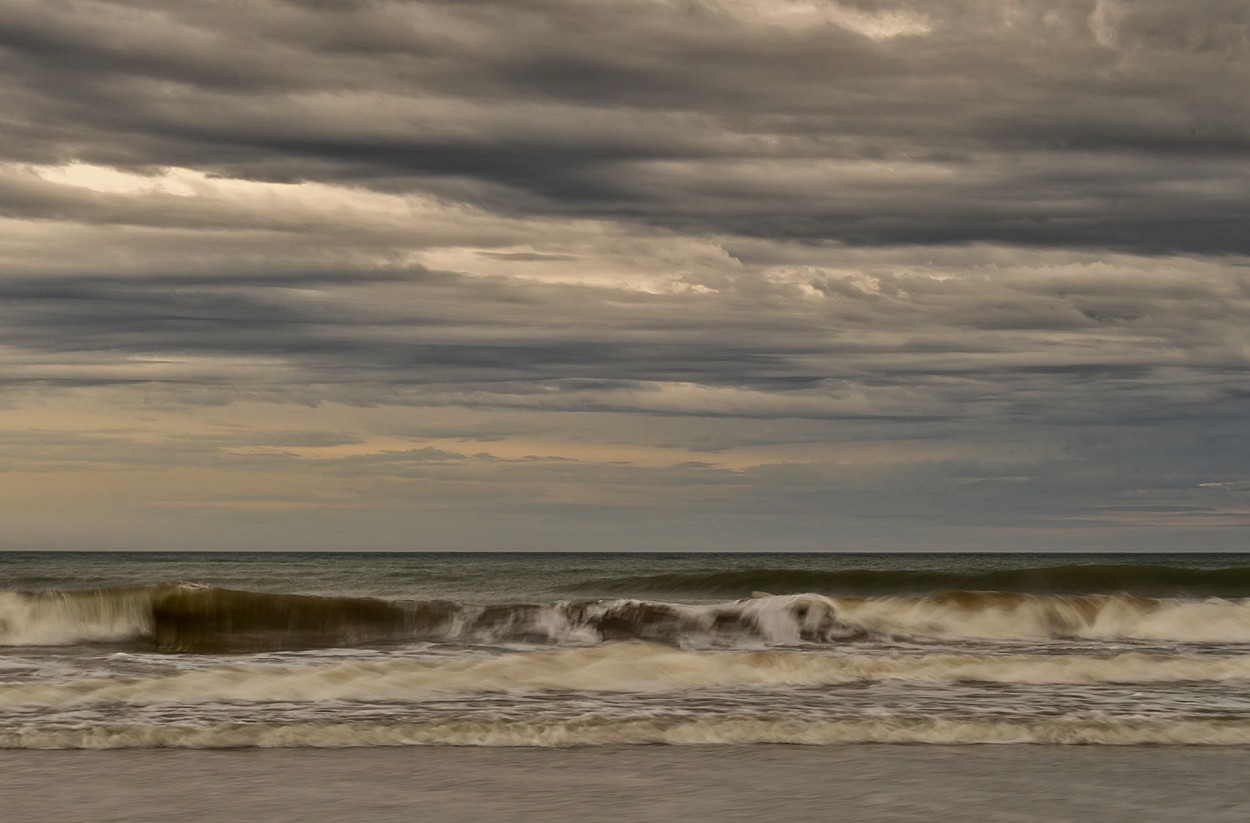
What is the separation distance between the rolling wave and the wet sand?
1202 inches

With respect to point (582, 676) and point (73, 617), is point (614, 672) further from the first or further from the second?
point (73, 617)

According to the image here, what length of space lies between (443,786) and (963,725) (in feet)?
14.9

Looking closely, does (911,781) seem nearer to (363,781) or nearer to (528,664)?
(363,781)

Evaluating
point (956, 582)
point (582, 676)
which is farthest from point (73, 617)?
point (956, 582)

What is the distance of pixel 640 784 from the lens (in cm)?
841

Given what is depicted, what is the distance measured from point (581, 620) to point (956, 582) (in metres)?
20.4

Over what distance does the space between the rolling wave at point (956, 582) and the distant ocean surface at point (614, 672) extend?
1370 centimetres

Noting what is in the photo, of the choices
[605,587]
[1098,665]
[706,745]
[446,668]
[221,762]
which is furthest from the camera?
[605,587]

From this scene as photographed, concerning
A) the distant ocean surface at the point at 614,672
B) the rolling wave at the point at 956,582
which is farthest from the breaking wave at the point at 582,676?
the rolling wave at the point at 956,582

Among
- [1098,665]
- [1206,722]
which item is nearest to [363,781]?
[1206,722]

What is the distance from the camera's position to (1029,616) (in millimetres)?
26000

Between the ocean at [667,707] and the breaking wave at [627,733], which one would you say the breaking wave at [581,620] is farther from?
the breaking wave at [627,733]

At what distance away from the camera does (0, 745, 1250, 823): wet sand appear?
7512mm

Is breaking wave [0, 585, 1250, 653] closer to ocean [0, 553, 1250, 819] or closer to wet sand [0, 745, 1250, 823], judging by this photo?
ocean [0, 553, 1250, 819]
